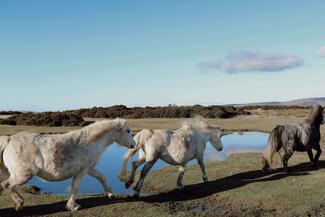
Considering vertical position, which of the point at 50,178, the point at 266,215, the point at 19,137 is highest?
the point at 19,137

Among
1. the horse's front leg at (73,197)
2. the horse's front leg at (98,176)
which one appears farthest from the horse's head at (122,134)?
the horse's front leg at (73,197)

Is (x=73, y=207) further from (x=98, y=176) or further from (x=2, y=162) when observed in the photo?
(x=2, y=162)

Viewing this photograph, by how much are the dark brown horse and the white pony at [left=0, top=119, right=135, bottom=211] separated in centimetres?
637

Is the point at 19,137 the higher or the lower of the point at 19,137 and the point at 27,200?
the higher

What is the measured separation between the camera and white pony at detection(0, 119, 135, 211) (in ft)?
33.7

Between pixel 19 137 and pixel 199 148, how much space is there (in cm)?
644

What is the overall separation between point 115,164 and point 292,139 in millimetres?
10625

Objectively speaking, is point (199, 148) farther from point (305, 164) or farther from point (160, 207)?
point (305, 164)

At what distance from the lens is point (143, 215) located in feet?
35.9

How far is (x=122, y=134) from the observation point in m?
12.0

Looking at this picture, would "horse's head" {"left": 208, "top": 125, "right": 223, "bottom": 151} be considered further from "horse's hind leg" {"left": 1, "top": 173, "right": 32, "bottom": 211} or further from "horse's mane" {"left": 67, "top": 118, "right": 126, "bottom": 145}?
"horse's hind leg" {"left": 1, "top": 173, "right": 32, "bottom": 211}

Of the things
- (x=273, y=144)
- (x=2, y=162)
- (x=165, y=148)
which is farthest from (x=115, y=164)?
→ (x=2, y=162)

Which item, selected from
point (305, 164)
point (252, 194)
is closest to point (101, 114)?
point (305, 164)

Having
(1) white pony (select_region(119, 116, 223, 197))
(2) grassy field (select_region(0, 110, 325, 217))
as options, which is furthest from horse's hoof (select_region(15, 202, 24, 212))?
(1) white pony (select_region(119, 116, 223, 197))
